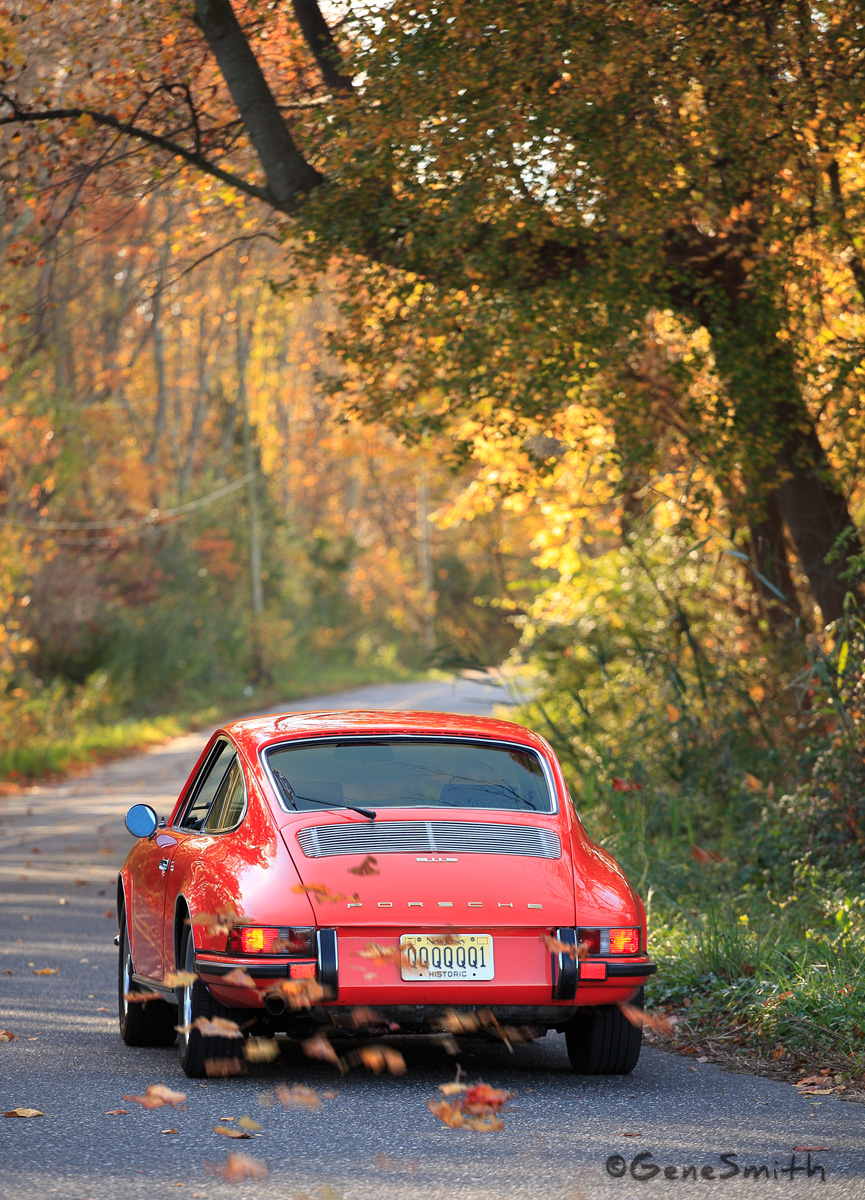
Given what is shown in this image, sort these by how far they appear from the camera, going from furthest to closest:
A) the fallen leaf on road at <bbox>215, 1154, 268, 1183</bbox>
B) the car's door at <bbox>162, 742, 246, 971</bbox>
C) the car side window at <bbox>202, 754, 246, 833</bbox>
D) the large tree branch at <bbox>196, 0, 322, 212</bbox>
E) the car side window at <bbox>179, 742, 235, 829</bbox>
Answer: the large tree branch at <bbox>196, 0, 322, 212</bbox>, the car side window at <bbox>179, 742, 235, 829</bbox>, the car side window at <bbox>202, 754, 246, 833</bbox>, the car's door at <bbox>162, 742, 246, 971</bbox>, the fallen leaf on road at <bbox>215, 1154, 268, 1183</bbox>

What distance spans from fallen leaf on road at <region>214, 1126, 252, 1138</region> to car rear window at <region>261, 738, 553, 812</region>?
1.54 metres

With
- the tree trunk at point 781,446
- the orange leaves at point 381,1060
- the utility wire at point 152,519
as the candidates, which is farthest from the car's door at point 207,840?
the utility wire at point 152,519

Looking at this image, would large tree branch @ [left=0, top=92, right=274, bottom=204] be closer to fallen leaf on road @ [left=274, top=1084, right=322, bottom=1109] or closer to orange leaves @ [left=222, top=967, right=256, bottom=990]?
orange leaves @ [left=222, top=967, right=256, bottom=990]

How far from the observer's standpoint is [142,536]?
4000 cm

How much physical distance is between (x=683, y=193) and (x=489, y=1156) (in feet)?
27.0

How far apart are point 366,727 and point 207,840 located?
0.82 m

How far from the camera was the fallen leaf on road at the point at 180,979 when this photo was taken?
6180 mm

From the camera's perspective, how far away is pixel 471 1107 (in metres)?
5.75

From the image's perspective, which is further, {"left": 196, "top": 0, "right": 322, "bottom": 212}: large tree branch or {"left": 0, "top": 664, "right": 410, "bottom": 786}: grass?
{"left": 0, "top": 664, "right": 410, "bottom": 786}: grass

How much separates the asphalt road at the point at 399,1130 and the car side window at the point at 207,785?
1052 mm

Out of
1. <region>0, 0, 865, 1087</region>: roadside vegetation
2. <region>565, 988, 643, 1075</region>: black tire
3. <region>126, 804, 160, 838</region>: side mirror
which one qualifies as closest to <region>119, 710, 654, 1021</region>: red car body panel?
<region>565, 988, 643, 1075</region>: black tire

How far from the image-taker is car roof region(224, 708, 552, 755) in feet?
22.3

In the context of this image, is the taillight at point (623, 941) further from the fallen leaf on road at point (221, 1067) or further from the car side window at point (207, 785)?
the car side window at point (207, 785)

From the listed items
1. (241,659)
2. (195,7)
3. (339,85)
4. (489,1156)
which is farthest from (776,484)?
(241,659)
